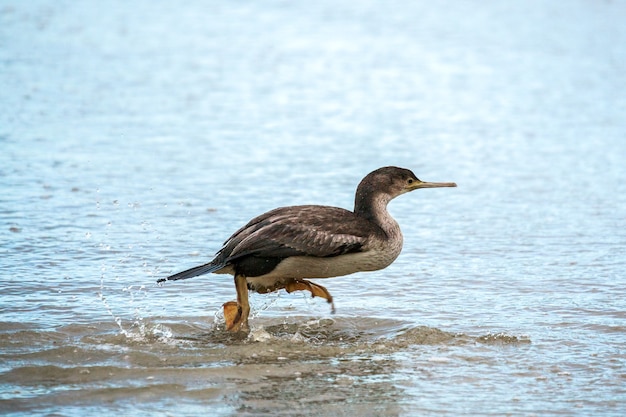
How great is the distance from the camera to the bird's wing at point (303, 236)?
838 centimetres

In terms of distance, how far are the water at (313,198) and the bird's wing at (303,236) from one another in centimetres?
59

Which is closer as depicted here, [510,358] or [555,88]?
[510,358]

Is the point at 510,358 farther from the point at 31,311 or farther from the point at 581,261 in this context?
the point at 31,311

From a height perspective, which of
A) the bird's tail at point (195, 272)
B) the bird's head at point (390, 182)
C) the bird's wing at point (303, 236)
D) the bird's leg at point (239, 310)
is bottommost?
the bird's leg at point (239, 310)

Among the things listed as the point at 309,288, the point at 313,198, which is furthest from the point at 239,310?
the point at 313,198

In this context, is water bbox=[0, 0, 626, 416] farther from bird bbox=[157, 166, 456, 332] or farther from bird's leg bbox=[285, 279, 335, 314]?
bird bbox=[157, 166, 456, 332]

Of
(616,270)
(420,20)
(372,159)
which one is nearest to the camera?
(616,270)

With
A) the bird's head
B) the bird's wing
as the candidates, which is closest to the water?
the bird's wing

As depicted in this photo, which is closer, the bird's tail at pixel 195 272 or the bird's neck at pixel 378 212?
the bird's tail at pixel 195 272

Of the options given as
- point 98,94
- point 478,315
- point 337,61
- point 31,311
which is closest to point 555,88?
point 337,61

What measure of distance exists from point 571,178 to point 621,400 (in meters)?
6.36

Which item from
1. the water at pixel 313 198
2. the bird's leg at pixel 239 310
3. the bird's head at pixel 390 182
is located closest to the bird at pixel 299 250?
the bird's leg at pixel 239 310

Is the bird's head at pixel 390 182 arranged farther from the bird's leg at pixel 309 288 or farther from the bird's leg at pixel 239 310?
the bird's leg at pixel 239 310

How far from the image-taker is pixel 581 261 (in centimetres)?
1024
